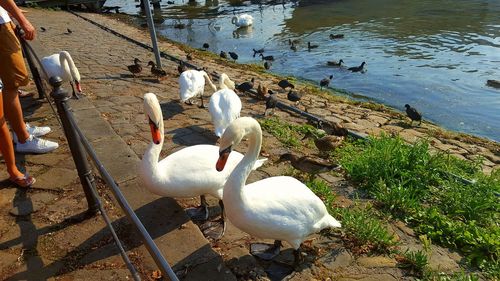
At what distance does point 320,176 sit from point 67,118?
11.1 ft

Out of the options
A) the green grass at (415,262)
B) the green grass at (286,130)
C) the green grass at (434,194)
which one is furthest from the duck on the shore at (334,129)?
the green grass at (415,262)

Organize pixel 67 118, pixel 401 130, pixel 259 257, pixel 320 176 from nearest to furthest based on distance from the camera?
1. pixel 67 118
2. pixel 259 257
3. pixel 320 176
4. pixel 401 130

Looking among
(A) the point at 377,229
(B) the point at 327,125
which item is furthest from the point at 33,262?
(B) the point at 327,125

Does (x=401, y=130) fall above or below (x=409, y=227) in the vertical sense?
below

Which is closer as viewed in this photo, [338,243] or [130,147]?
[338,243]

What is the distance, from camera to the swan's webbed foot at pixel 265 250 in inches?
143

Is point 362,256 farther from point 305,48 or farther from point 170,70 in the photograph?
point 305,48

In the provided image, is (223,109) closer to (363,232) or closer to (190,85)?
(190,85)

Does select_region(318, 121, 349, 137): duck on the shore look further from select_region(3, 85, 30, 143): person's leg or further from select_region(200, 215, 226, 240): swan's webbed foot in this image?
select_region(3, 85, 30, 143): person's leg

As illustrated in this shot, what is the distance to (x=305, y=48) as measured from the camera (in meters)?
18.2

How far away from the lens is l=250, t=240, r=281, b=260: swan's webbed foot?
143 inches

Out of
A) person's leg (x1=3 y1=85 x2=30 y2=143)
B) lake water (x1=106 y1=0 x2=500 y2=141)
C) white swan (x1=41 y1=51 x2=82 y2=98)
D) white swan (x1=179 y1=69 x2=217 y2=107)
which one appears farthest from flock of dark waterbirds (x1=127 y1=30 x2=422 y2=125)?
person's leg (x1=3 y1=85 x2=30 y2=143)

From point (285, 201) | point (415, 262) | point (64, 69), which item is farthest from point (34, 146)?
point (415, 262)

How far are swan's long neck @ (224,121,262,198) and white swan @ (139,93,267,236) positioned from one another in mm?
599
